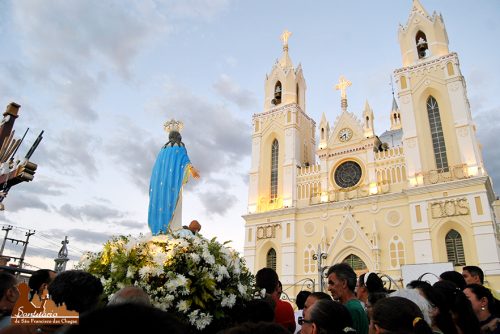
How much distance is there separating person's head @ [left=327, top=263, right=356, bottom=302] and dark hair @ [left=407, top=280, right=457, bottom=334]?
28.1 inches

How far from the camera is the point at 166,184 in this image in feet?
27.5

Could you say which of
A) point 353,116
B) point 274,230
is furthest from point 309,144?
point 274,230

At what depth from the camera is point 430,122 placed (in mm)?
20969

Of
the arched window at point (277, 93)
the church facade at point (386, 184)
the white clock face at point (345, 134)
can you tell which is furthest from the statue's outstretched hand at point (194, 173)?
the arched window at point (277, 93)

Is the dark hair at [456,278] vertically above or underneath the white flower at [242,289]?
above

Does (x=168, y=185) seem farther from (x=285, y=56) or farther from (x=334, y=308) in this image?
(x=285, y=56)

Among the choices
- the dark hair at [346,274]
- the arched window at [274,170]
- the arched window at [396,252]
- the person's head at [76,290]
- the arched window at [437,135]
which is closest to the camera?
the person's head at [76,290]

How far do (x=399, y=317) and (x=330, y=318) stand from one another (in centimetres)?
45

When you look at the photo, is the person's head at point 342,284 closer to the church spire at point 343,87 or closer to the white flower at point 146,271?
the white flower at point 146,271

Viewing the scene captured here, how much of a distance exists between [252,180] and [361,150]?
25.4 ft

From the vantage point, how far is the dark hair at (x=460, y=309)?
10.2 feet

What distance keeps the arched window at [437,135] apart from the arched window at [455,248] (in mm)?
3512

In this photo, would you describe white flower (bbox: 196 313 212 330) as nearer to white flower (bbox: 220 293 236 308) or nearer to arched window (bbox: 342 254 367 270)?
white flower (bbox: 220 293 236 308)

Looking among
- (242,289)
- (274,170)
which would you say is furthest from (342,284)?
(274,170)
